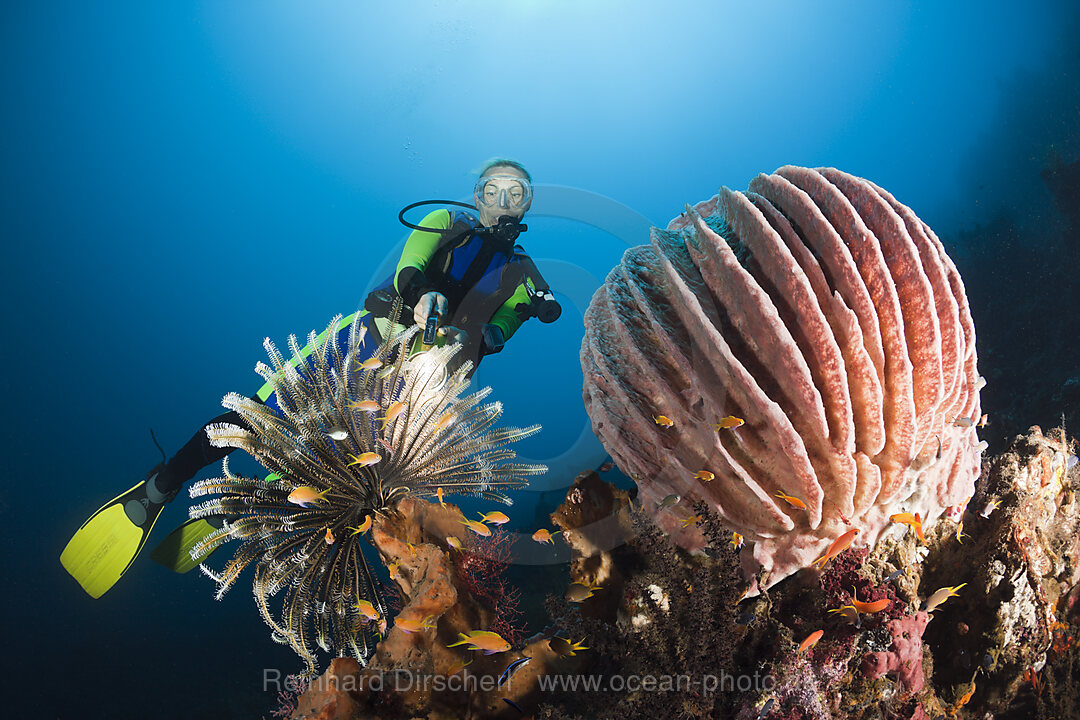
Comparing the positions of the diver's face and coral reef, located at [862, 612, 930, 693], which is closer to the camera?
coral reef, located at [862, 612, 930, 693]

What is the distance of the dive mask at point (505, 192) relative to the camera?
19.7 ft

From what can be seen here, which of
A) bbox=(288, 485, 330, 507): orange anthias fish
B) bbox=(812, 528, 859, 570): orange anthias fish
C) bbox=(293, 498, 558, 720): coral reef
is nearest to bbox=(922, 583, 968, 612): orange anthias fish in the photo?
bbox=(812, 528, 859, 570): orange anthias fish

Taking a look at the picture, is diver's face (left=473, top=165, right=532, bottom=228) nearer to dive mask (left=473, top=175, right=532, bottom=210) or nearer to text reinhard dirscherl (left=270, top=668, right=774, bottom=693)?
dive mask (left=473, top=175, right=532, bottom=210)

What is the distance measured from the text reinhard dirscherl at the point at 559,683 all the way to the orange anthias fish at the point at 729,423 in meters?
1.32

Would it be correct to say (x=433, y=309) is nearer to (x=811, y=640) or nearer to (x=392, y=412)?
(x=392, y=412)

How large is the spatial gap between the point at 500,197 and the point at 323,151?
226 ft

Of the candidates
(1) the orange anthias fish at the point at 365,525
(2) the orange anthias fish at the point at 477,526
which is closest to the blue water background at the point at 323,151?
(1) the orange anthias fish at the point at 365,525

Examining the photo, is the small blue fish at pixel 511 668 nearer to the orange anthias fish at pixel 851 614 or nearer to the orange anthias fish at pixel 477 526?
the orange anthias fish at pixel 477 526

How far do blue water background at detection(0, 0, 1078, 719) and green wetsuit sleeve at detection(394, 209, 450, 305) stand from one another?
60.1ft

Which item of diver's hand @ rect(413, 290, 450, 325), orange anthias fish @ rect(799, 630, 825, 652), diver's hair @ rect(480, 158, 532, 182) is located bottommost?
orange anthias fish @ rect(799, 630, 825, 652)

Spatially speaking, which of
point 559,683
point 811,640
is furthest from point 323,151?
point 811,640

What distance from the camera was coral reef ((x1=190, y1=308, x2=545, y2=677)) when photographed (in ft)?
10.9

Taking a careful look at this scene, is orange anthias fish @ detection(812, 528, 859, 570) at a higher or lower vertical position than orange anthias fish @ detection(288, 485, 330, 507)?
lower

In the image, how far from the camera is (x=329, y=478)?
3.27 m
